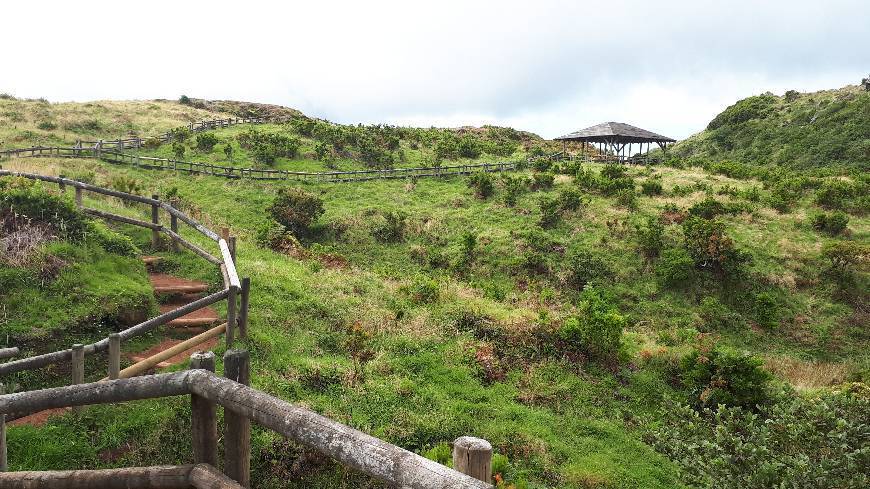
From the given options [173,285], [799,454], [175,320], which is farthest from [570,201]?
[799,454]

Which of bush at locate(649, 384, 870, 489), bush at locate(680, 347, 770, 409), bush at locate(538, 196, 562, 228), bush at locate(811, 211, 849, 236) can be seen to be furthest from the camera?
bush at locate(538, 196, 562, 228)

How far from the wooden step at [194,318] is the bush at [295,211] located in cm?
1270

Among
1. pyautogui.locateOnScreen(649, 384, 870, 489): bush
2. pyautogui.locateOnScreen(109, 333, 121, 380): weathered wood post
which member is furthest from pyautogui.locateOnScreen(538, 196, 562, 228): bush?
pyautogui.locateOnScreen(109, 333, 121, 380): weathered wood post

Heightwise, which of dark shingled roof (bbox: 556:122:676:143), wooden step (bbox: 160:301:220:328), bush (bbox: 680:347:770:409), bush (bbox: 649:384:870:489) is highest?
dark shingled roof (bbox: 556:122:676:143)

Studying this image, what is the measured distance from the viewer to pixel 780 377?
44.8ft

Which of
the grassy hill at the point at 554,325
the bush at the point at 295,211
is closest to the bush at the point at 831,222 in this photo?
the grassy hill at the point at 554,325

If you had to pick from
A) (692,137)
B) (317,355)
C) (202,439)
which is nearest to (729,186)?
(317,355)

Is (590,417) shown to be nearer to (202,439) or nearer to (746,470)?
(746,470)

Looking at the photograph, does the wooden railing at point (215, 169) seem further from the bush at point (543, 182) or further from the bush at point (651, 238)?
the bush at point (651, 238)

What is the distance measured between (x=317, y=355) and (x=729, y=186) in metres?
26.4

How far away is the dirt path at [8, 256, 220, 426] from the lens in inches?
346

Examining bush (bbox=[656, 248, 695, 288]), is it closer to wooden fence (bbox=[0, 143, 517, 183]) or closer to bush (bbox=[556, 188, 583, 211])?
bush (bbox=[556, 188, 583, 211])

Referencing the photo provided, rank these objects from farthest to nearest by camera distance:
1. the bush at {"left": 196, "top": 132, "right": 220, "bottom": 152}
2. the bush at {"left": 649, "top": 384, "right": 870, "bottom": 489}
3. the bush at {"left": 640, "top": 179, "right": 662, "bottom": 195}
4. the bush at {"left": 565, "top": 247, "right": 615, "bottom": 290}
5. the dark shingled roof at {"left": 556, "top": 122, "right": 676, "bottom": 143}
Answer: the dark shingled roof at {"left": 556, "top": 122, "right": 676, "bottom": 143}, the bush at {"left": 196, "top": 132, "right": 220, "bottom": 152}, the bush at {"left": 640, "top": 179, "right": 662, "bottom": 195}, the bush at {"left": 565, "top": 247, "right": 615, "bottom": 290}, the bush at {"left": 649, "top": 384, "right": 870, "bottom": 489}

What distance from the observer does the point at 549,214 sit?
25578 mm
